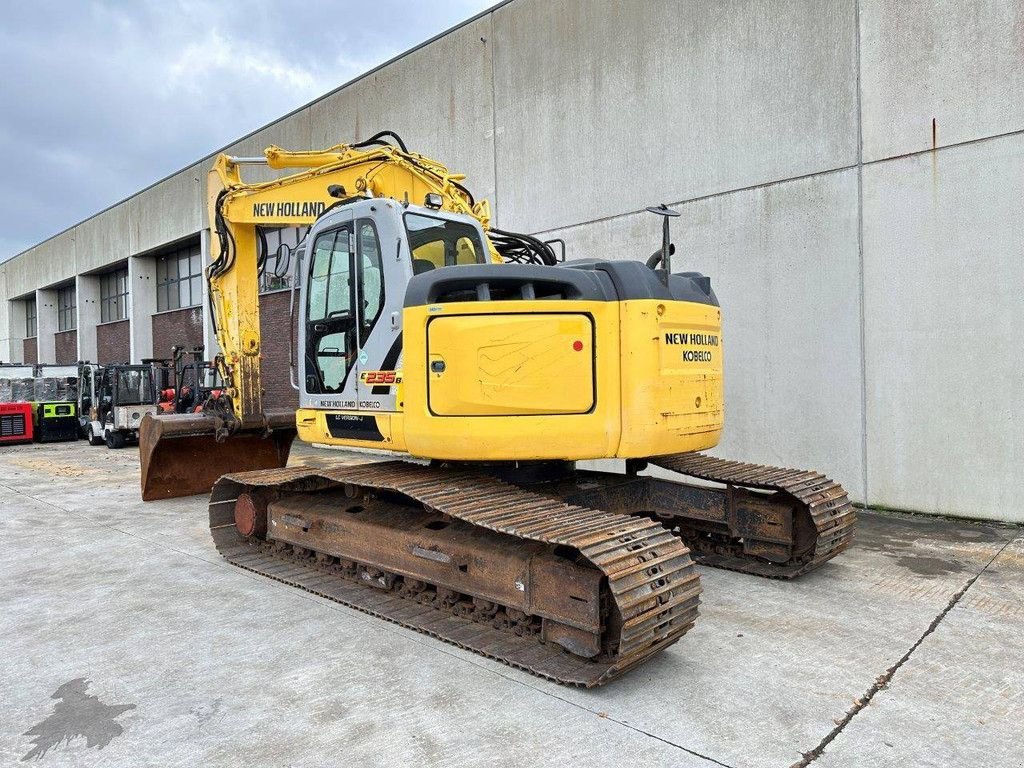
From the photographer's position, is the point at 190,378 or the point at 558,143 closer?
the point at 558,143

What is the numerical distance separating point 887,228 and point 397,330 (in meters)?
5.82

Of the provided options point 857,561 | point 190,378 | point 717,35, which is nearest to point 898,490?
point 857,561

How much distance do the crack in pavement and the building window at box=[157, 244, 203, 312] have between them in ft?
68.4

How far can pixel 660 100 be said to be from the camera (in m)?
9.71

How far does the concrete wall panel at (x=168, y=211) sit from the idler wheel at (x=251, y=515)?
51.9ft

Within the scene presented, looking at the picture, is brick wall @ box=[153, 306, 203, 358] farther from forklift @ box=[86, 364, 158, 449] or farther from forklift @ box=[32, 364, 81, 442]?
forklift @ box=[86, 364, 158, 449]

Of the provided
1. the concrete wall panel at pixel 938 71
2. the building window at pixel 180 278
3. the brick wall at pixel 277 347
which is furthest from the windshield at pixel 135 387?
the concrete wall panel at pixel 938 71

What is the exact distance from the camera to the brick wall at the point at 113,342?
84.9 ft

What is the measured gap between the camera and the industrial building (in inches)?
291

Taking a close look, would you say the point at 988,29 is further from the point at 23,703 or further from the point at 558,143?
the point at 23,703

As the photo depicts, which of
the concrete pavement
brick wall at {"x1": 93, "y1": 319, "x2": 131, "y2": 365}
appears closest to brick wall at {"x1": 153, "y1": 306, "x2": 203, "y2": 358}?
brick wall at {"x1": 93, "y1": 319, "x2": 131, "y2": 365}

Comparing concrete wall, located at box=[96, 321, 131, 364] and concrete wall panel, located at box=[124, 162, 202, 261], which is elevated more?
concrete wall panel, located at box=[124, 162, 202, 261]

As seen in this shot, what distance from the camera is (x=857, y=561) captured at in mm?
6176

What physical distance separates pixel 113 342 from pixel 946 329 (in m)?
27.3
